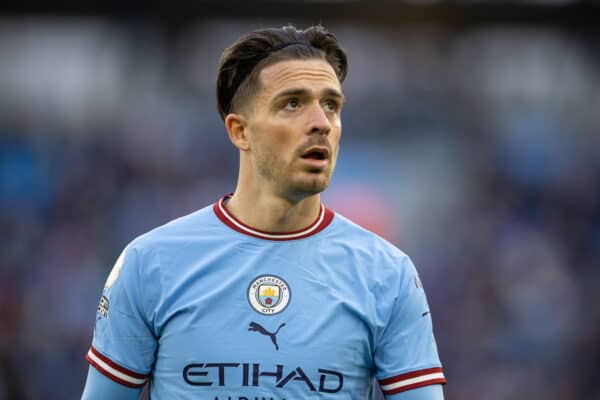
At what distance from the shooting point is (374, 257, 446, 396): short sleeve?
317 centimetres

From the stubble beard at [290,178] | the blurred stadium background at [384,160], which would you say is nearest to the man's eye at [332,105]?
the stubble beard at [290,178]

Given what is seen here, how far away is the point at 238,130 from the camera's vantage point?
3.50 metres

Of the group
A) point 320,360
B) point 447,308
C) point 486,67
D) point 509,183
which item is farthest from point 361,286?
point 486,67

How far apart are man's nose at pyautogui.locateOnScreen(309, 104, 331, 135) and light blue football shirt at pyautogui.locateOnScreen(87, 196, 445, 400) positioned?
38 cm

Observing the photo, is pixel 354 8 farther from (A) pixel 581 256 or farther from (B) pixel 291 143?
(B) pixel 291 143

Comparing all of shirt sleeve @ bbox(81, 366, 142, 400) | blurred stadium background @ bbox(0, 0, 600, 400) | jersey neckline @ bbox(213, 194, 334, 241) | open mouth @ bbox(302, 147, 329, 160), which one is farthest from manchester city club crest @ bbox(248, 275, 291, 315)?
blurred stadium background @ bbox(0, 0, 600, 400)

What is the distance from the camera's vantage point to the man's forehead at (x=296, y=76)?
3311mm

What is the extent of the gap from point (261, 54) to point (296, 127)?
13.5 inches

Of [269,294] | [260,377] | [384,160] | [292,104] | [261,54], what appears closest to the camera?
[260,377]

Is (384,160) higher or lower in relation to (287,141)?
lower

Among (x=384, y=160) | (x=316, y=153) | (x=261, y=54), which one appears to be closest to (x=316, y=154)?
(x=316, y=153)

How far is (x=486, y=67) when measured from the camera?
1480 cm

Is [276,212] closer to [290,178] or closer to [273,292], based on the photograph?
[290,178]

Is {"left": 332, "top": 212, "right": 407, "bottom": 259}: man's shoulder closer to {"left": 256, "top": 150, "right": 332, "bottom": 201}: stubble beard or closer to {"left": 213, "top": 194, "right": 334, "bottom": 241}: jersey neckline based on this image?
{"left": 213, "top": 194, "right": 334, "bottom": 241}: jersey neckline
